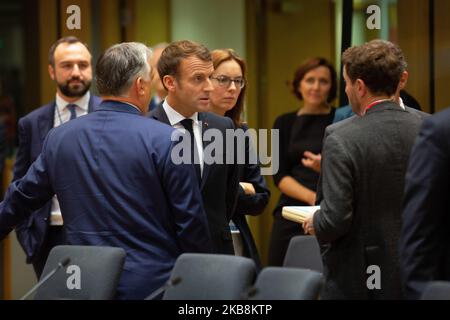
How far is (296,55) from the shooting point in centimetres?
743

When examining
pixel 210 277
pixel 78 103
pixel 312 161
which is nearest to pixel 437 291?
pixel 210 277

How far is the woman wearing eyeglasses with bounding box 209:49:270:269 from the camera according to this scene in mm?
4156

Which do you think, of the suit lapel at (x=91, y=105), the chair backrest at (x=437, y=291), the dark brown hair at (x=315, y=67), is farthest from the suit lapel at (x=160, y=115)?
the dark brown hair at (x=315, y=67)

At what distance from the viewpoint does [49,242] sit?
466 centimetres

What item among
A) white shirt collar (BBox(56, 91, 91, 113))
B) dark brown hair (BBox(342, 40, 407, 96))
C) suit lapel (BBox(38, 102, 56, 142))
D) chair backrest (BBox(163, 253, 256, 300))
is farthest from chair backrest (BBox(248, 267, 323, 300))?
white shirt collar (BBox(56, 91, 91, 113))

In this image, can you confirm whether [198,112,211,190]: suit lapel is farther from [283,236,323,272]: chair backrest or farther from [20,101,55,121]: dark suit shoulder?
[20,101,55,121]: dark suit shoulder

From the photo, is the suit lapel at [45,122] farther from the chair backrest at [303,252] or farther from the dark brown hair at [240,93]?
the chair backrest at [303,252]

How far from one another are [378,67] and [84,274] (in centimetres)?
138

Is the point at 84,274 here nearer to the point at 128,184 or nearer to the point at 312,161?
the point at 128,184

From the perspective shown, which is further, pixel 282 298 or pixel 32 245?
pixel 32 245

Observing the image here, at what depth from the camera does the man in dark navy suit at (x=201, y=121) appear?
382cm

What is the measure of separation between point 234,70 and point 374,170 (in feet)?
4.53
